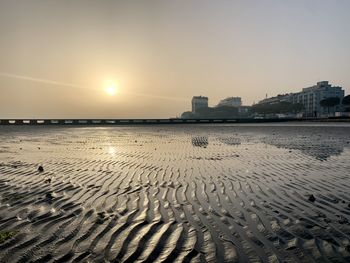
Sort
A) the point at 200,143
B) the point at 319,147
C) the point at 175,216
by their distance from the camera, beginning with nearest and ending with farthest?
the point at 175,216 → the point at 319,147 → the point at 200,143

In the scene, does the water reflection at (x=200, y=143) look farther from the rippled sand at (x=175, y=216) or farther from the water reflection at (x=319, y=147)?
the rippled sand at (x=175, y=216)

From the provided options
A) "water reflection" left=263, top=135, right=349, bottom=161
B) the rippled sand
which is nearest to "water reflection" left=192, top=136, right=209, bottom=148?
"water reflection" left=263, top=135, right=349, bottom=161

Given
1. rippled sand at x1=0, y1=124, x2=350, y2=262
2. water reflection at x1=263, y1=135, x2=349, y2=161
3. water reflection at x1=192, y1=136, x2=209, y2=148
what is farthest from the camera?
water reflection at x1=192, y1=136, x2=209, y2=148

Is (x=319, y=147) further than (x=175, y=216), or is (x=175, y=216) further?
(x=319, y=147)

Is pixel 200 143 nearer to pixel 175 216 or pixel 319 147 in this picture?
pixel 319 147

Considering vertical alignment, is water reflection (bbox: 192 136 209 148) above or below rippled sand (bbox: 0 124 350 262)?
below

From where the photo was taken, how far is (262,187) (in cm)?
1146

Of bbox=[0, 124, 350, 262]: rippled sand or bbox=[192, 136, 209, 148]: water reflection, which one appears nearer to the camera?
bbox=[0, 124, 350, 262]: rippled sand

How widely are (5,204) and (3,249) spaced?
11.8ft

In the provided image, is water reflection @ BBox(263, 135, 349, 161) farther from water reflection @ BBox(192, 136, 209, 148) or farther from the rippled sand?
the rippled sand

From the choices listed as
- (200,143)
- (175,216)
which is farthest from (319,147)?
(175,216)

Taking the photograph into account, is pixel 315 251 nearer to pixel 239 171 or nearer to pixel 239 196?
pixel 239 196

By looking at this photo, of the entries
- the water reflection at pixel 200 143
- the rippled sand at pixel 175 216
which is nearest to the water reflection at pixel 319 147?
the water reflection at pixel 200 143

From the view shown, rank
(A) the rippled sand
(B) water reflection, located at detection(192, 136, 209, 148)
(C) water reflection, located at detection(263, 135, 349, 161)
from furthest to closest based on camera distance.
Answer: (B) water reflection, located at detection(192, 136, 209, 148), (C) water reflection, located at detection(263, 135, 349, 161), (A) the rippled sand
